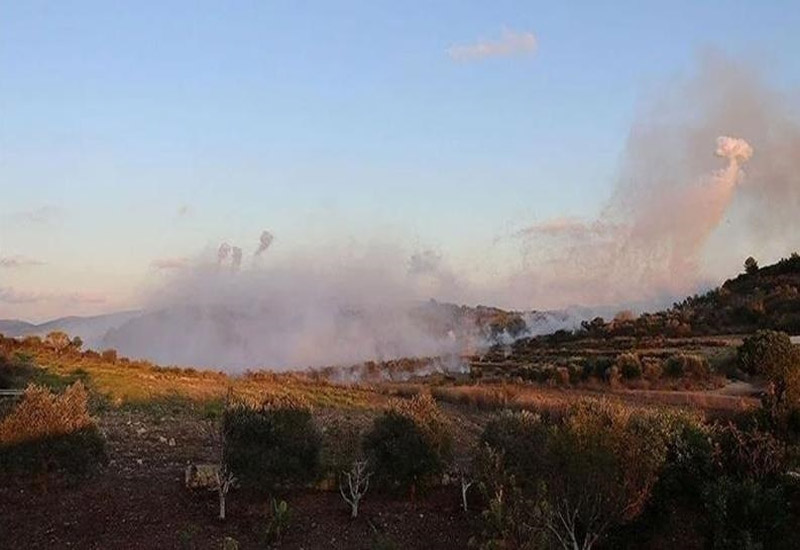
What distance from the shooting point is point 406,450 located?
1970cm

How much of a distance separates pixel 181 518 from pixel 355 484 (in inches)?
161

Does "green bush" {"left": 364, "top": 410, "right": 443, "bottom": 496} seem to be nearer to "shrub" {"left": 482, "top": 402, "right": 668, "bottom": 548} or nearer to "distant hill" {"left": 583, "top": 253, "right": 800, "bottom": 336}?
"shrub" {"left": 482, "top": 402, "right": 668, "bottom": 548}

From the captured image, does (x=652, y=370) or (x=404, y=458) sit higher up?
(x=652, y=370)

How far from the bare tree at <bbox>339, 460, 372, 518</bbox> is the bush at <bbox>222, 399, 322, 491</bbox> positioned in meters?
0.96

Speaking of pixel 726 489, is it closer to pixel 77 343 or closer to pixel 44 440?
pixel 44 440

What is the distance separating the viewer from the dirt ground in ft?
54.4

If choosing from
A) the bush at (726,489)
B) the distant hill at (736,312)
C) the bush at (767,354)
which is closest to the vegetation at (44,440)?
the bush at (726,489)

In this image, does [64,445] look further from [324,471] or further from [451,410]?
[451,410]

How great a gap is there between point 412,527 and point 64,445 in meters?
8.73

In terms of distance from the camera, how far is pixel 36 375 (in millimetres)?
36594

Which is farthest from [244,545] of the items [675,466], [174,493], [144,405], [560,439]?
[144,405]

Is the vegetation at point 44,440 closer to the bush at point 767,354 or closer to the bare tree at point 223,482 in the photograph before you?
the bare tree at point 223,482

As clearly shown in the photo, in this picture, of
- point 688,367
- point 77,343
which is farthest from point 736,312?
point 77,343

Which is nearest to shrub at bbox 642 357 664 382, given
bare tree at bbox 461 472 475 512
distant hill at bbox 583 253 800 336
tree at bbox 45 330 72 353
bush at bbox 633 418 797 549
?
distant hill at bbox 583 253 800 336
